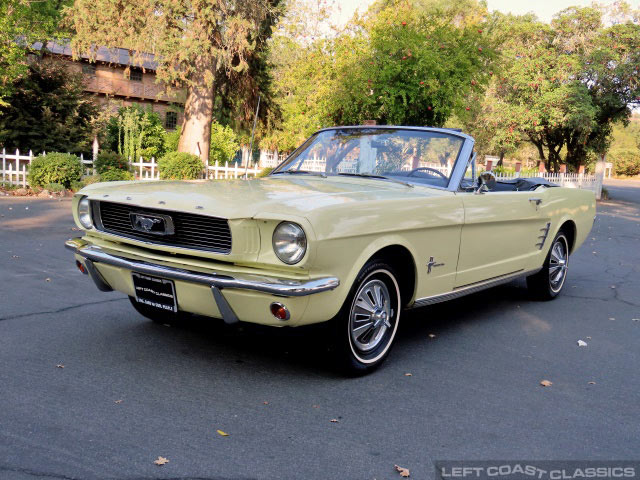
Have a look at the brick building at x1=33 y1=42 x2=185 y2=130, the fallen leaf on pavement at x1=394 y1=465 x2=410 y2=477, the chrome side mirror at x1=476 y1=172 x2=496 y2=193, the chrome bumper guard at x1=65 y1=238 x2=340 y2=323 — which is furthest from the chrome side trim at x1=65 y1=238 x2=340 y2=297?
the brick building at x1=33 y1=42 x2=185 y2=130

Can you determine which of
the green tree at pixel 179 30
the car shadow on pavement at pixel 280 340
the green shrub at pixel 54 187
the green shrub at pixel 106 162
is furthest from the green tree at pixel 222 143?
the car shadow on pavement at pixel 280 340

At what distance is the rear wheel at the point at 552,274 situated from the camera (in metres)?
6.55

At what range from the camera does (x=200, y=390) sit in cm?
367

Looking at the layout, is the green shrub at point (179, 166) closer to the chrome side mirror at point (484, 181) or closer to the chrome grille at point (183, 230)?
the chrome side mirror at point (484, 181)

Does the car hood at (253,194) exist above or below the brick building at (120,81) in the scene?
below

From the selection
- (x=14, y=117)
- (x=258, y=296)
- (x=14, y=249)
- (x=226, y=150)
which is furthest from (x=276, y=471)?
(x=226, y=150)

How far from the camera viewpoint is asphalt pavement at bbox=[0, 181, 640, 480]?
2.89 m

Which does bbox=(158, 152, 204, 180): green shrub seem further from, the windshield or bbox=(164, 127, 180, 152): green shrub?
the windshield

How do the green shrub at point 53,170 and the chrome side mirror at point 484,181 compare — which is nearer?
the chrome side mirror at point 484,181

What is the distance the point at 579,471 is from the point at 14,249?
282 inches

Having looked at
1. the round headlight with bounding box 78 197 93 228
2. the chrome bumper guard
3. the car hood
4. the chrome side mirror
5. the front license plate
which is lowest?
the front license plate

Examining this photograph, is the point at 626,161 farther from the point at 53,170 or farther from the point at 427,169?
the point at 427,169

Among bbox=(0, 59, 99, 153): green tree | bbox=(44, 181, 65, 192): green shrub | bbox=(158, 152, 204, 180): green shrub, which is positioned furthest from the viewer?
bbox=(0, 59, 99, 153): green tree

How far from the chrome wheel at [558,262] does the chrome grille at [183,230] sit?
4.22 metres
